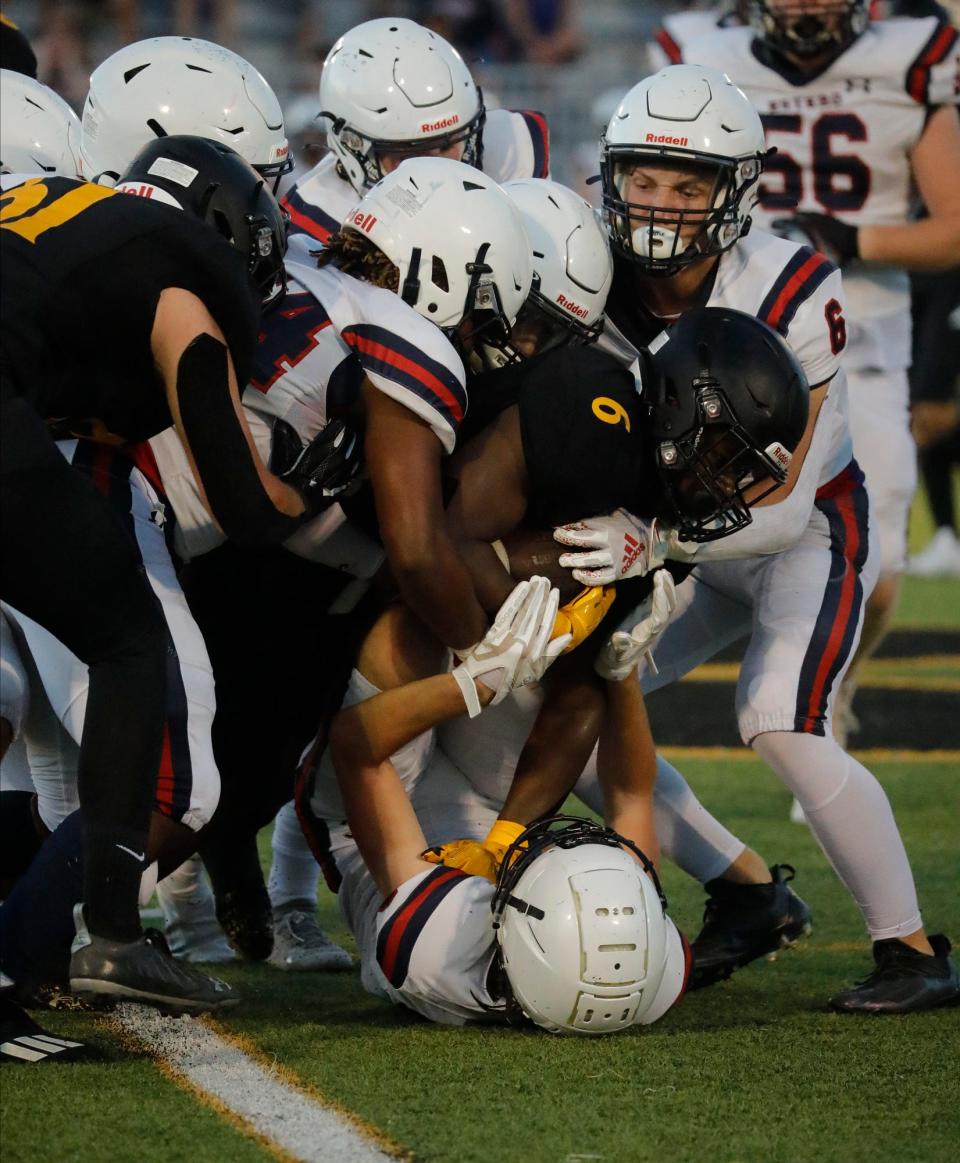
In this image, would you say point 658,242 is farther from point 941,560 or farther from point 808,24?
point 941,560

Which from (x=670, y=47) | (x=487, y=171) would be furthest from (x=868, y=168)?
(x=487, y=171)

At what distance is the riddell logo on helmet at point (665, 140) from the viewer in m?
3.96

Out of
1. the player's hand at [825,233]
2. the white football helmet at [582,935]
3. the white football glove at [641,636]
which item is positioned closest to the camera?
the white football helmet at [582,935]

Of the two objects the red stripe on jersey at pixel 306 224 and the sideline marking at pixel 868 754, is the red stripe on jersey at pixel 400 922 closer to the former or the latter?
the red stripe on jersey at pixel 306 224

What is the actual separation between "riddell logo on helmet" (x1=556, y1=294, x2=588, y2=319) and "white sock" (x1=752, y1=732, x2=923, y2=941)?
91 centimetres

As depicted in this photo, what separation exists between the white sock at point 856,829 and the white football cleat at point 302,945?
1.06 meters

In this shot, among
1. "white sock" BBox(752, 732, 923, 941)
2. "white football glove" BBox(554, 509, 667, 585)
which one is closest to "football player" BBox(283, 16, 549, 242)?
"white football glove" BBox(554, 509, 667, 585)

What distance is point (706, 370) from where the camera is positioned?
11.2ft

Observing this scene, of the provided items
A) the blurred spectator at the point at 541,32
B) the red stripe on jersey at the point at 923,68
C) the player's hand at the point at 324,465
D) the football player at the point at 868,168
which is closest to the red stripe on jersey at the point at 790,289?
the player's hand at the point at 324,465

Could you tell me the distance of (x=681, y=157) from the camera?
13.0ft

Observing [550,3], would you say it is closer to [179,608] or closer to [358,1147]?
[179,608]

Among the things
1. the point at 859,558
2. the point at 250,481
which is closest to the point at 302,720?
the point at 250,481

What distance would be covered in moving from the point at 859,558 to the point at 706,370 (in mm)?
697

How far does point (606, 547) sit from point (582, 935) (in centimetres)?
71
